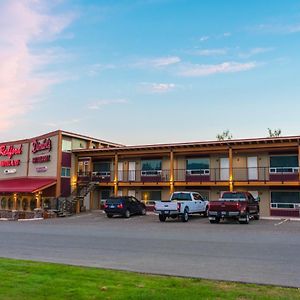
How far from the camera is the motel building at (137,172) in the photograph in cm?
3059

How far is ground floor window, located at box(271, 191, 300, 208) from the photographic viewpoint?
2981cm

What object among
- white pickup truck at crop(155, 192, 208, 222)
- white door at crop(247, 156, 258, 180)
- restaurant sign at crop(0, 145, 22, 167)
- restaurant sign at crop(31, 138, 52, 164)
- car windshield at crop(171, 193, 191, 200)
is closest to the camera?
white pickup truck at crop(155, 192, 208, 222)

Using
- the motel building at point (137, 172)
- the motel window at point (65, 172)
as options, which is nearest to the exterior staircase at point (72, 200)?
the motel building at point (137, 172)

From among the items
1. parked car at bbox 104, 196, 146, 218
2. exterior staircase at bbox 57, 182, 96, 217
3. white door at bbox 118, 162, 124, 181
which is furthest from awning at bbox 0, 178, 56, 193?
parked car at bbox 104, 196, 146, 218

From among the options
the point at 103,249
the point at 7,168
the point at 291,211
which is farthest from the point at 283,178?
the point at 7,168

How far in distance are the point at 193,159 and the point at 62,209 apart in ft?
40.5

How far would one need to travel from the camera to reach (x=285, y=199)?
30.3 meters

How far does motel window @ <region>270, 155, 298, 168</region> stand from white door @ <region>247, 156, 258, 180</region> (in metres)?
1.34

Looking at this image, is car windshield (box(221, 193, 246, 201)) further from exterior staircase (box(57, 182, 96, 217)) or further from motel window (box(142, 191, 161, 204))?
exterior staircase (box(57, 182, 96, 217))

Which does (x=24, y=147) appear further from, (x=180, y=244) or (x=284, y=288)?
(x=284, y=288)

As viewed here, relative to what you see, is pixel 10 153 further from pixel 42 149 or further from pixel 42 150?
pixel 42 149

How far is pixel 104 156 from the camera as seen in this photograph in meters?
38.0

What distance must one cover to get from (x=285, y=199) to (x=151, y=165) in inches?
484

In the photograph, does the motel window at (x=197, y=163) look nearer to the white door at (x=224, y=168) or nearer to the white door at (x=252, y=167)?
the white door at (x=224, y=168)
